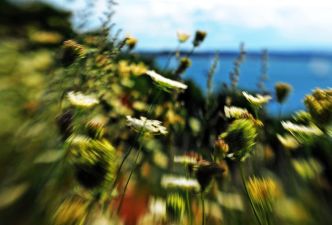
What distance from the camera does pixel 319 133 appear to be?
2.27 ft

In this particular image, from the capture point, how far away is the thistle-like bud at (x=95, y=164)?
0.63 metres

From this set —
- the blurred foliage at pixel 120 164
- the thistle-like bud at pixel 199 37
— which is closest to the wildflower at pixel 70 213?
the blurred foliage at pixel 120 164

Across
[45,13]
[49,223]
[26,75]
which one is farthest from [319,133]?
[45,13]

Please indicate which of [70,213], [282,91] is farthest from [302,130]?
[282,91]

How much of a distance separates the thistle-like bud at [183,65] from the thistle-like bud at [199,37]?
5 centimetres

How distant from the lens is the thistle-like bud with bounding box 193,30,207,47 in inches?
58.9

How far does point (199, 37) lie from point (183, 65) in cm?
9

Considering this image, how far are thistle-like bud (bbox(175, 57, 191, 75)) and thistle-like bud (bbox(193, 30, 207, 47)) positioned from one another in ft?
0.16

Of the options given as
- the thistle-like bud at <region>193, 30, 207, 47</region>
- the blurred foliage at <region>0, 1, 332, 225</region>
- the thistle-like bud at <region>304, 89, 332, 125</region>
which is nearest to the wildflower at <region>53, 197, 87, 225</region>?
the blurred foliage at <region>0, 1, 332, 225</region>

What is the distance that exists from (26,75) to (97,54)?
321mm

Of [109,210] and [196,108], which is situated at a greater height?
[109,210]

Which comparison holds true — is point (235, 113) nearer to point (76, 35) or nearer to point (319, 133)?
point (319, 133)

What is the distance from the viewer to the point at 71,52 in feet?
3.00

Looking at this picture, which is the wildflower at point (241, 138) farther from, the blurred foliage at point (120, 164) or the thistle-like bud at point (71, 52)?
the thistle-like bud at point (71, 52)
